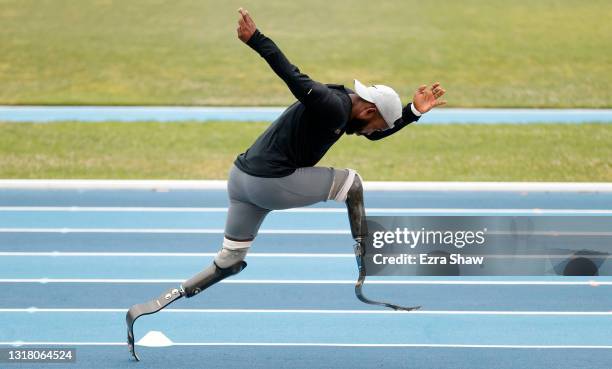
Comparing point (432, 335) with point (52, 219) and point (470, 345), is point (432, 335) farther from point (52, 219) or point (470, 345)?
point (52, 219)

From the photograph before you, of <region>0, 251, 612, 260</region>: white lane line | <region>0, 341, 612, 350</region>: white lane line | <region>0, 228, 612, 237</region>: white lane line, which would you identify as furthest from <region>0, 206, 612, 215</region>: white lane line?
<region>0, 341, 612, 350</region>: white lane line

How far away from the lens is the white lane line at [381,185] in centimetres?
1146

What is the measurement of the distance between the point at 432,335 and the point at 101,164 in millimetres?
6857

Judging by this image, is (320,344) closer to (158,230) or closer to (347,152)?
(158,230)

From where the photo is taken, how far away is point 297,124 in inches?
220

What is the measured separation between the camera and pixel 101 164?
41.3ft

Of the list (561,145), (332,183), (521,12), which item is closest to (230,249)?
(332,183)

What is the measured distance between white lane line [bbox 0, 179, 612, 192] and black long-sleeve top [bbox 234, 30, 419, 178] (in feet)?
18.2

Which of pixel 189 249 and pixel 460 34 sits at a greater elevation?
pixel 189 249

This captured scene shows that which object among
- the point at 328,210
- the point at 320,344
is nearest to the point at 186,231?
the point at 328,210

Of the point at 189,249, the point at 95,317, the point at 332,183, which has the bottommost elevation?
the point at 189,249

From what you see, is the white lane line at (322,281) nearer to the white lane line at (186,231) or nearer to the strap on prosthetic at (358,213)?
the white lane line at (186,231)

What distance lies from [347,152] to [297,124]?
7827mm

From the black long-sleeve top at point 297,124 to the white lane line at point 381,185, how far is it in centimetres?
556
